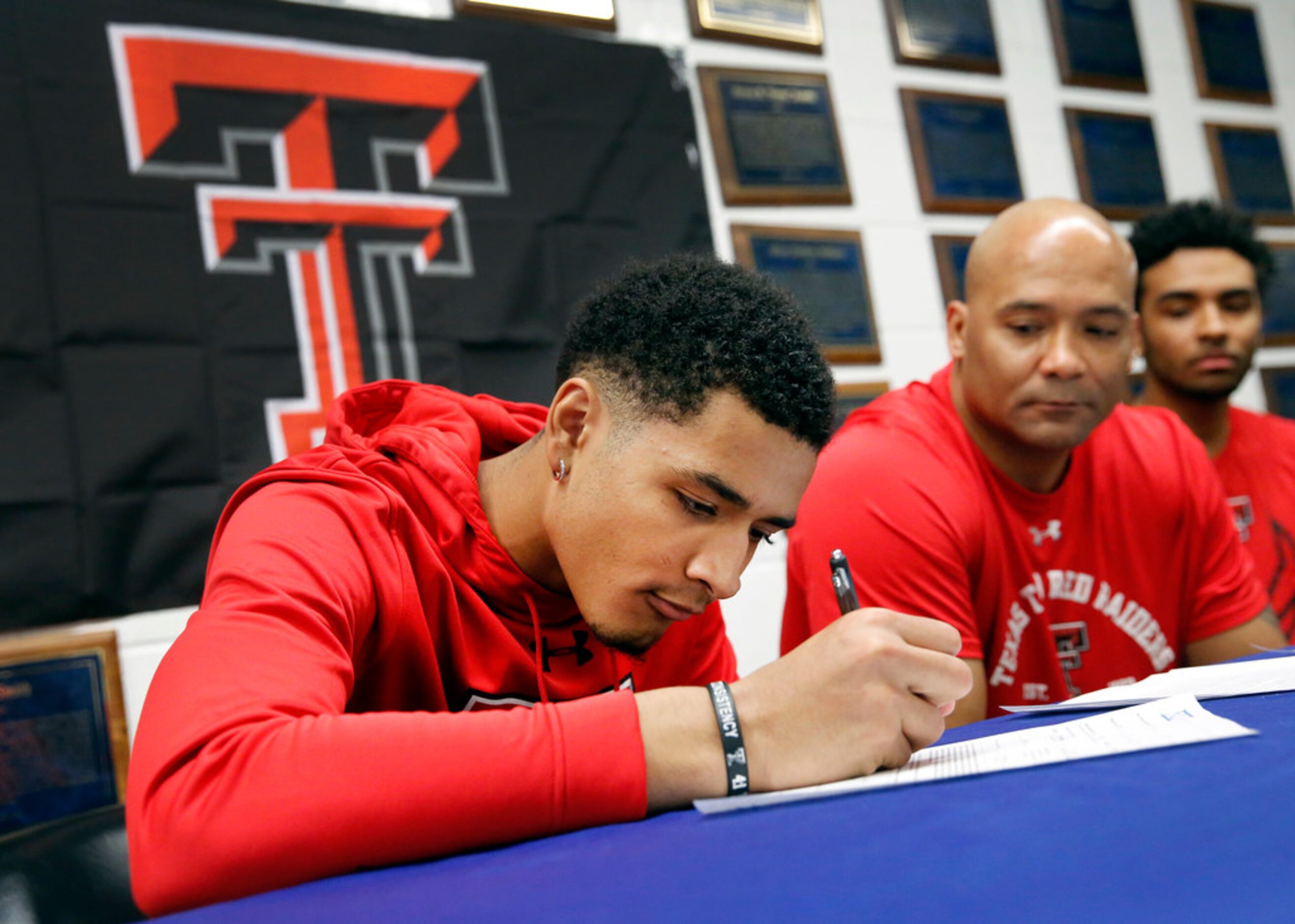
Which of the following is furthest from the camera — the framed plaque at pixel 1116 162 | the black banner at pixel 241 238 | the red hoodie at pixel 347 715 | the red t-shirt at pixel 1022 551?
the framed plaque at pixel 1116 162

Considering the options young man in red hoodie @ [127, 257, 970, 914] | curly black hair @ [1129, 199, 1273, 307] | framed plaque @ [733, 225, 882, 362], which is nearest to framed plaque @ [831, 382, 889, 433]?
framed plaque @ [733, 225, 882, 362]

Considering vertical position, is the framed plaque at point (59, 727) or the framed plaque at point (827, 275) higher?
the framed plaque at point (827, 275)

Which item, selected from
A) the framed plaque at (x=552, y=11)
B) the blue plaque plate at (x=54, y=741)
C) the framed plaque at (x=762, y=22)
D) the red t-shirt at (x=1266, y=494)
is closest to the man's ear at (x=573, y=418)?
the blue plaque plate at (x=54, y=741)

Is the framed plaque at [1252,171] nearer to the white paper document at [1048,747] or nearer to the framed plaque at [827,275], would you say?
the framed plaque at [827,275]

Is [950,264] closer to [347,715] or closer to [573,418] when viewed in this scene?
[573,418]

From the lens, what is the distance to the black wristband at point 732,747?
0.75 m

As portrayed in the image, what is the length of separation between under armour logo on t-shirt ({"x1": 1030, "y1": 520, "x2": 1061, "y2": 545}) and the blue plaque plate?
159cm

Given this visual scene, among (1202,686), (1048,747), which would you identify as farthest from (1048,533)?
(1048,747)

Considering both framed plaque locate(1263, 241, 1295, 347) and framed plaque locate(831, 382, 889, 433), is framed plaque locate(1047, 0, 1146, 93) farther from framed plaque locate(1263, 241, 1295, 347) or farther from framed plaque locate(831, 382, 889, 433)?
framed plaque locate(831, 382, 889, 433)

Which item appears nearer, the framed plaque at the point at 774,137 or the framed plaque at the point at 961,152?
the framed plaque at the point at 774,137

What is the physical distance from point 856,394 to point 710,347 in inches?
68.9

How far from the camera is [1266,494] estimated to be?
98.3 inches

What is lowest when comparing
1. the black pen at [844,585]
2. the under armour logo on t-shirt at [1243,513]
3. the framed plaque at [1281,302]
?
the under armour logo on t-shirt at [1243,513]

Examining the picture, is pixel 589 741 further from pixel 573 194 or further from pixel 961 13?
pixel 961 13
